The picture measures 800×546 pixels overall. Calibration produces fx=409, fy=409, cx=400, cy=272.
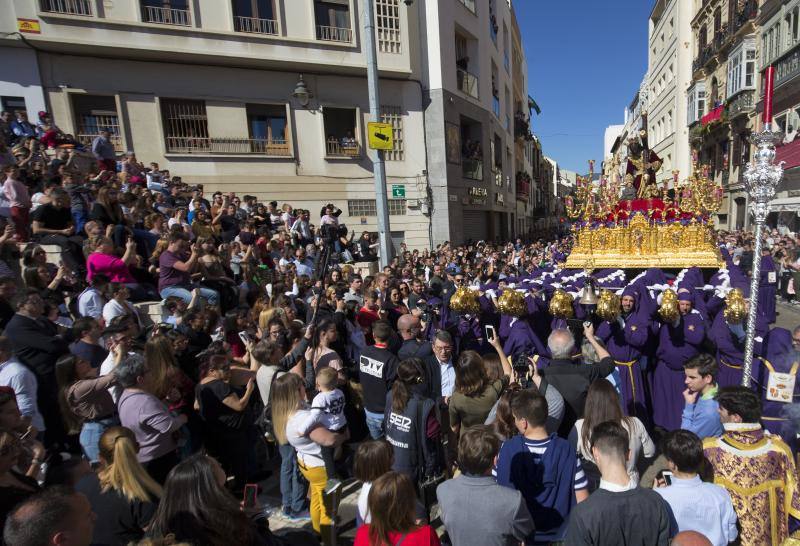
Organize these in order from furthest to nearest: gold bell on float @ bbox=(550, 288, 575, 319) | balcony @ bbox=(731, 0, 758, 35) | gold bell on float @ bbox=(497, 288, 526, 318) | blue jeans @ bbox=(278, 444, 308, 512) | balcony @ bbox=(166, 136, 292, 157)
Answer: balcony @ bbox=(731, 0, 758, 35) → balcony @ bbox=(166, 136, 292, 157) → gold bell on float @ bbox=(497, 288, 526, 318) → gold bell on float @ bbox=(550, 288, 575, 319) → blue jeans @ bbox=(278, 444, 308, 512)

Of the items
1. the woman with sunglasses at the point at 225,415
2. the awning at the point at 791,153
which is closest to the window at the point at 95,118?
the woman with sunglasses at the point at 225,415

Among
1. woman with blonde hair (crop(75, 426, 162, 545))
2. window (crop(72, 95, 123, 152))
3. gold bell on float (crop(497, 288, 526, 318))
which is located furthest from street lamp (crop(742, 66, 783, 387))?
window (crop(72, 95, 123, 152))

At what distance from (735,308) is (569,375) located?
92.7 inches

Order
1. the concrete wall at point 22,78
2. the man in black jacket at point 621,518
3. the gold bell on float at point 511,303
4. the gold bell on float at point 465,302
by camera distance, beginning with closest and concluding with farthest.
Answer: the man in black jacket at point 621,518 < the gold bell on float at point 511,303 < the gold bell on float at point 465,302 < the concrete wall at point 22,78

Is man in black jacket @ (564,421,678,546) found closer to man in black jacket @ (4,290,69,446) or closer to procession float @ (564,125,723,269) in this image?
man in black jacket @ (4,290,69,446)

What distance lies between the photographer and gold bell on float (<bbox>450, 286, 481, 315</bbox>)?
5.06 meters

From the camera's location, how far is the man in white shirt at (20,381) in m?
3.15

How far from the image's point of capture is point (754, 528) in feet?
7.81

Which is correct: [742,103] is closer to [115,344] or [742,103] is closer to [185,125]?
[185,125]

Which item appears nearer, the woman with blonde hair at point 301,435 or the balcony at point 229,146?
the woman with blonde hair at point 301,435

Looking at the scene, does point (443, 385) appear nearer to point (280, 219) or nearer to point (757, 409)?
point (757, 409)

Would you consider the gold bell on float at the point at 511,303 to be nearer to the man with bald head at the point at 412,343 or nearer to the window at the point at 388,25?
the man with bald head at the point at 412,343

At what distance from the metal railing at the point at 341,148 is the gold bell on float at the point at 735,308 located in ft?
48.9

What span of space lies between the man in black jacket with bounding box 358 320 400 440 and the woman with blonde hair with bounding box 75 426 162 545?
2.05m
